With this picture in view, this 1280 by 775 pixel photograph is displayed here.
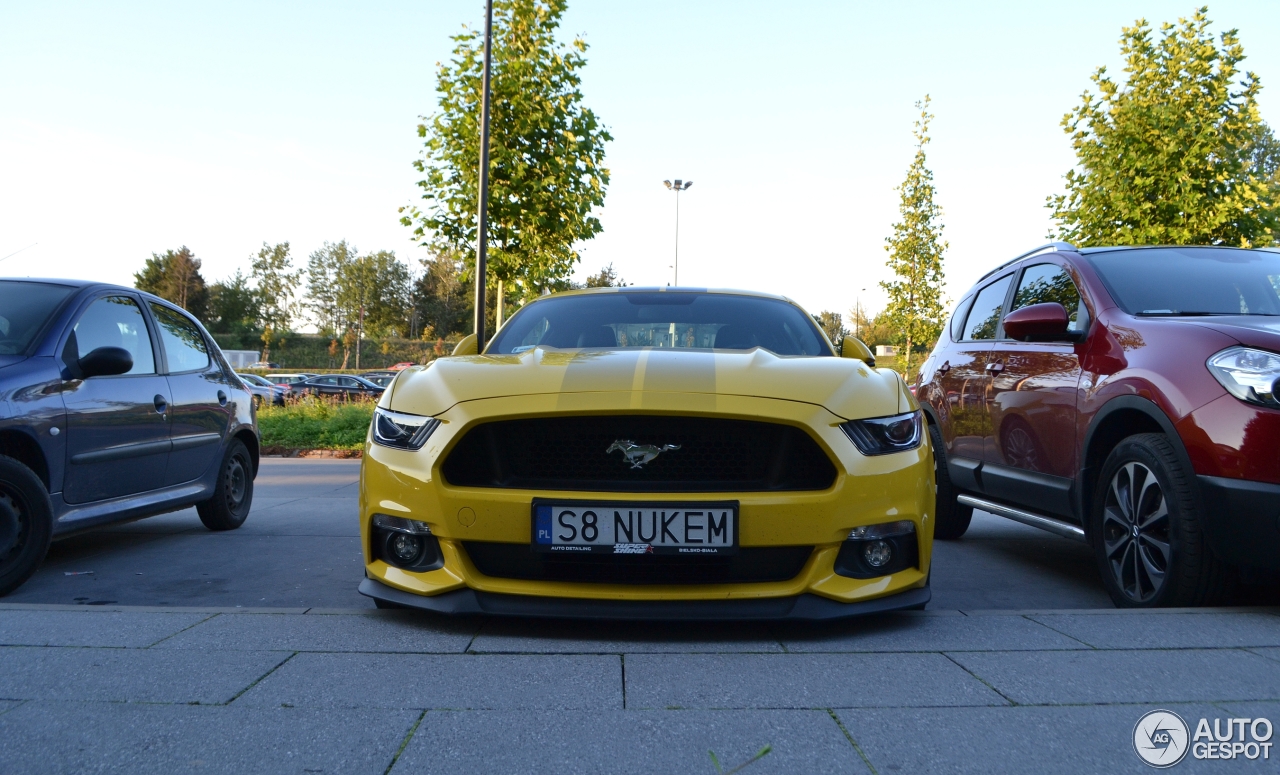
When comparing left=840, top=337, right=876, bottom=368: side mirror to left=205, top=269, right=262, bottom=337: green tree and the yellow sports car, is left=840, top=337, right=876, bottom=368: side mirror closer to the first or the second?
the yellow sports car

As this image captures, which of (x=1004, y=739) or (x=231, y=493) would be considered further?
(x=231, y=493)

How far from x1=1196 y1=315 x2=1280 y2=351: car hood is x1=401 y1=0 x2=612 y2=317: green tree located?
12.9 meters

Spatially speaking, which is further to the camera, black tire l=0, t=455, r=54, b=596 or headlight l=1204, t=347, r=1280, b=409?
black tire l=0, t=455, r=54, b=596

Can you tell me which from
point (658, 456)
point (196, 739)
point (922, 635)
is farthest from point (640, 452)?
point (196, 739)

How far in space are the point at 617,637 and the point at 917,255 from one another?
31.6 meters

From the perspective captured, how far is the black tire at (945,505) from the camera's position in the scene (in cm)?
625

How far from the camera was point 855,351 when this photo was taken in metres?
4.61

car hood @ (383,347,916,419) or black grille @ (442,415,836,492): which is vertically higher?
car hood @ (383,347,916,419)

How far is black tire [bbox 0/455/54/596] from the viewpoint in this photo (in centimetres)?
434

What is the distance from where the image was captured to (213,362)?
6863 mm

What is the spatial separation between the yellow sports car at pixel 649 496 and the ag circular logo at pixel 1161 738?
98 centimetres

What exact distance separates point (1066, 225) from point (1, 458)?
1476cm

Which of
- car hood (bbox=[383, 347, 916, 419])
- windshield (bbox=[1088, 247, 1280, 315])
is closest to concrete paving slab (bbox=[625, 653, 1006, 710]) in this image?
car hood (bbox=[383, 347, 916, 419])

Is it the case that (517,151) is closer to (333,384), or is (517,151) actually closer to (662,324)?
(662,324)
